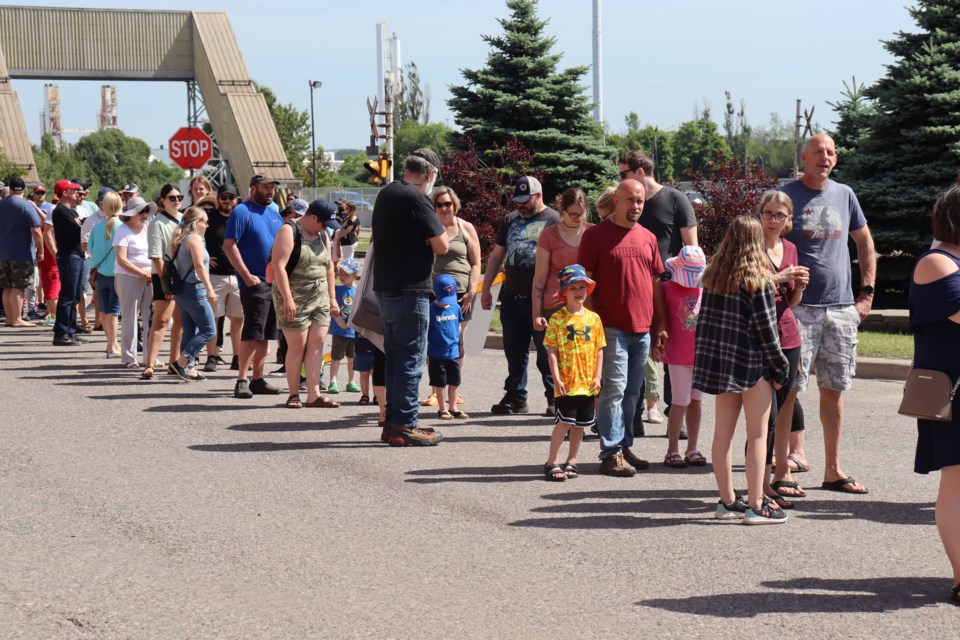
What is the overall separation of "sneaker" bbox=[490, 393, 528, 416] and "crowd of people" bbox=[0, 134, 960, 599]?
0.02m

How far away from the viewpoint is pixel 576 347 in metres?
8.12

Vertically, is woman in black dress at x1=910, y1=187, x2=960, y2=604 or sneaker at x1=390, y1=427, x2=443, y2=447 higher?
woman in black dress at x1=910, y1=187, x2=960, y2=604

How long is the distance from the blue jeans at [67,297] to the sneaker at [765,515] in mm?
11673

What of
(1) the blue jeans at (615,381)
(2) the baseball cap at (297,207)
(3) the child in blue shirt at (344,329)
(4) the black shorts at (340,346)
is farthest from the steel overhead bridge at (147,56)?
(1) the blue jeans at (615,381)

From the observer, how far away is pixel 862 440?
380 inches

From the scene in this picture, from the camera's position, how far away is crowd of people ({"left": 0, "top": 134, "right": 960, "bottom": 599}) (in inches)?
273

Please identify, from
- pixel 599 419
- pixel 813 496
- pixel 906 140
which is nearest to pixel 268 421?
pixel 599 419

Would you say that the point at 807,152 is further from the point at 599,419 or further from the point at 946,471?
the point at 946,471

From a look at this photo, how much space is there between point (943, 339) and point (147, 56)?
126 ft

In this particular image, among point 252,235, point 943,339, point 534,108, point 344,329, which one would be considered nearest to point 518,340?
point 344,329

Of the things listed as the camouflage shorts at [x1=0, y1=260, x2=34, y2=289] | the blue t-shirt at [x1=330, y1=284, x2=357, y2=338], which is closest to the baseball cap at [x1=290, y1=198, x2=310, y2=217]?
the blue t-shirt at [x1=330, y1=284, x2=357, y2=338]

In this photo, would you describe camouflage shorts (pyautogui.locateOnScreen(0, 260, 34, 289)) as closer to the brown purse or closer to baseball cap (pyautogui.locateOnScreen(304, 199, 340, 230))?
baseball cap (pyautogui.locateOnScreen(304, 199, 340, 230))

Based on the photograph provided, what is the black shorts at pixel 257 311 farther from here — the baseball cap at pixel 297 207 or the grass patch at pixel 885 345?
the grass patch at pixel 885 345

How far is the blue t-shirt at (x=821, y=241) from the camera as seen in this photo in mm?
7914
